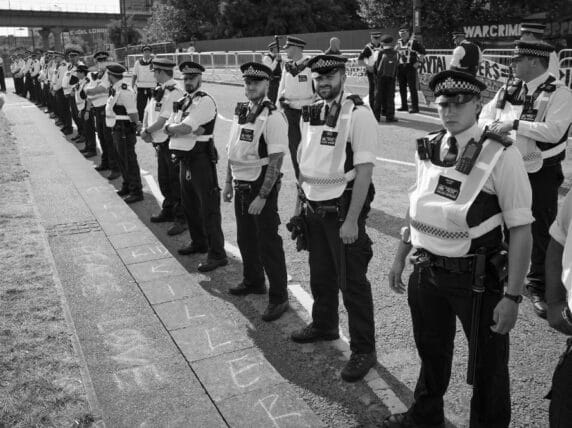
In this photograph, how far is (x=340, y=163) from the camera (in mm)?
4285

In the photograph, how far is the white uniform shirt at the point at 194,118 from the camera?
664 cm

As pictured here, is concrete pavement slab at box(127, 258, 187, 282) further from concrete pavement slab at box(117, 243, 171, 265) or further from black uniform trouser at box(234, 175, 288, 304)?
black uniform trouser at box(234, 175, 288, 304)

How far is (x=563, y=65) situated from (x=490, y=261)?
43.0ft

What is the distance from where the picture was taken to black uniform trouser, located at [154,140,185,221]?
8273 mm

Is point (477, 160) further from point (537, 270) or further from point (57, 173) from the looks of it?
point (57, 173)

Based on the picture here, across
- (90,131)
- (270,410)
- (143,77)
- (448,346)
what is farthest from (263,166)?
(143,77)

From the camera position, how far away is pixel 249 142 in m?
5.52

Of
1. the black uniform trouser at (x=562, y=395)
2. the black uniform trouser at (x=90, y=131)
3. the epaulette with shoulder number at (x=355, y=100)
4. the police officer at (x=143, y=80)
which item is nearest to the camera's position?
the black uniform trouser at (x=562, y=395)

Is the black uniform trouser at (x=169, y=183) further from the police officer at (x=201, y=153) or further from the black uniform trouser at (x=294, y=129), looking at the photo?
the black uniform trouser at (x=294, y=129)

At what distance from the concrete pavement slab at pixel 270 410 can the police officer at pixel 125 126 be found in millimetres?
6288

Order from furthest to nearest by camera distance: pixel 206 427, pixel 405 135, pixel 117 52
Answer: pixel 117 52, pixel 405 135, pixel 206 427

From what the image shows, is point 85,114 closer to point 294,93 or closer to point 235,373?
point 294,93

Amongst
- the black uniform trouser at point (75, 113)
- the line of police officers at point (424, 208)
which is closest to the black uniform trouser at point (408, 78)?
the black uniform trouser at point (75, 113)

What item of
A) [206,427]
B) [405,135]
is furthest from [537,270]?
[405,135]
